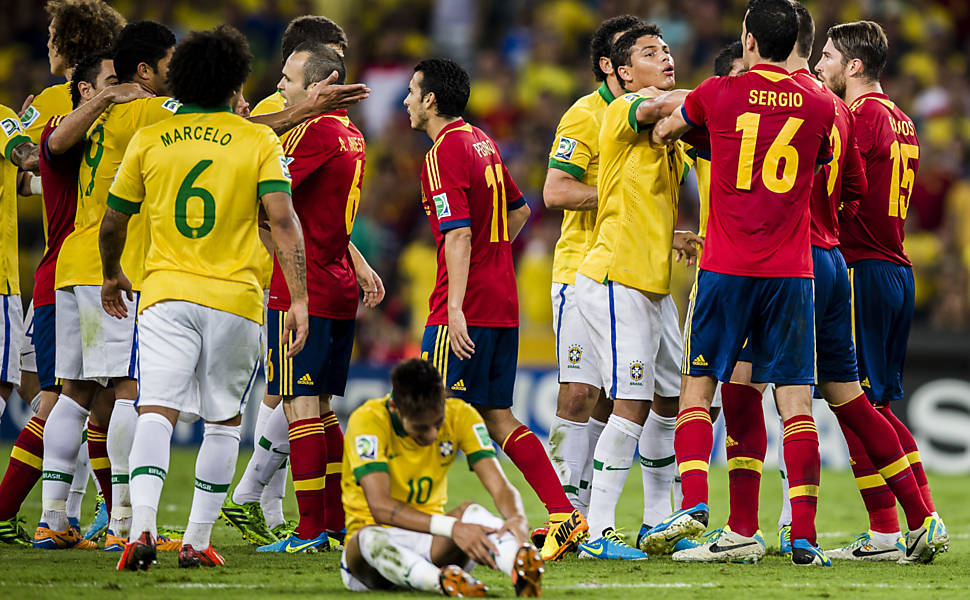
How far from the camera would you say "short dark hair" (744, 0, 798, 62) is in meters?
6.25

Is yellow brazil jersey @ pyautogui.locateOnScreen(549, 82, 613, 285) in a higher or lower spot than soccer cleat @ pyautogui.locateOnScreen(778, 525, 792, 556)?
higher

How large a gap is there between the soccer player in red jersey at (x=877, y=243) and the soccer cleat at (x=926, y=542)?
0.62 ft

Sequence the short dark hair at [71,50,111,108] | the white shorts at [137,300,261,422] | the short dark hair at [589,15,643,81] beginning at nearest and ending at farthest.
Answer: the white shorts at [137,300,261,422] < the short dark hair at [71,50,111,108] < the short dark hair at [589,15,643,81]

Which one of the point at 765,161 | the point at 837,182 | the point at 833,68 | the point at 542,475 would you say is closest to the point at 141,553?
the point at 542,475

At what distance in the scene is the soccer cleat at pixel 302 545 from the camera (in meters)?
6.88

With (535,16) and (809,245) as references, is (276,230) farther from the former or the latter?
(535,16)

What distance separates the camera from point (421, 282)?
1500 cm

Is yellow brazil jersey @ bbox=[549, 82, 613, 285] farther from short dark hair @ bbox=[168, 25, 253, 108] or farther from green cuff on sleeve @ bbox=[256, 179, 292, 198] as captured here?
short dark hair @ bbox=[168, 25, 253, 108]

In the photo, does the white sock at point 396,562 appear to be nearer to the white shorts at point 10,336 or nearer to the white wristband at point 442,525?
the white wristband at point 442,525

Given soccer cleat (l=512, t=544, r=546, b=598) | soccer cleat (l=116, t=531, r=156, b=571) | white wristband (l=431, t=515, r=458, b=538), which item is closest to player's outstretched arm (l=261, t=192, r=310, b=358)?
soccer cleat (l=116, t=531, r=156, b=571)

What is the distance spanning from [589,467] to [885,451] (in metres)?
1.84

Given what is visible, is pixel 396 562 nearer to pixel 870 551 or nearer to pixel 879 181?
pixel 870 551

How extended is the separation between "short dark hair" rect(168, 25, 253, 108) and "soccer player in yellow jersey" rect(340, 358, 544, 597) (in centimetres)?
177

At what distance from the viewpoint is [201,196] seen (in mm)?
5820
